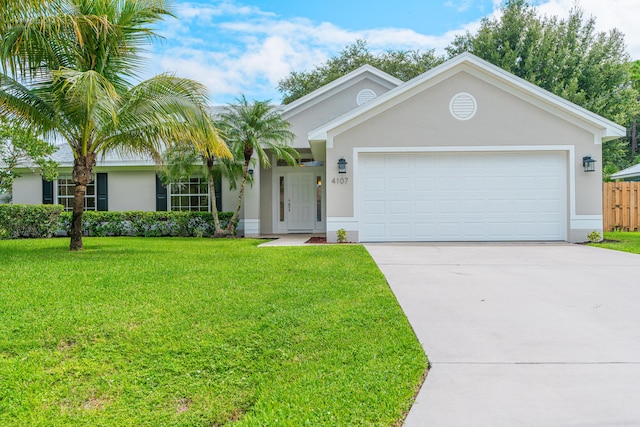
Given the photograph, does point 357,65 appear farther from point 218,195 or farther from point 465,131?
point 465,131

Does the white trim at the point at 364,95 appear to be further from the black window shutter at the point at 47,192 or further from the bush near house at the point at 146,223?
the black window shutter at the point at 47,192

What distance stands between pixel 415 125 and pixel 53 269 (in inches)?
331

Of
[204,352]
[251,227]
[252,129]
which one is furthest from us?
[251,227]

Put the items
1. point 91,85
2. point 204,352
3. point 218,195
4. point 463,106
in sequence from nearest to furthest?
point 204,352 → point 91,85 → point 463,106 → point 218,195

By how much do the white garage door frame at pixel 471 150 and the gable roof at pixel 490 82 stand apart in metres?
0.78

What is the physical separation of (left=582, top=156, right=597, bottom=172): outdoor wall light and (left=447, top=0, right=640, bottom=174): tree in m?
13.0

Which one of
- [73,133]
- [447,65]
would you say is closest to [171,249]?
[73,133]

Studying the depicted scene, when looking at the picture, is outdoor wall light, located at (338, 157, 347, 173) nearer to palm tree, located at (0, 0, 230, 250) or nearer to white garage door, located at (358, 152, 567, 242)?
white garage door, located at (358, 152, 567, 242)

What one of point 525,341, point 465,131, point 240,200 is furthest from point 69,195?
point 525,341

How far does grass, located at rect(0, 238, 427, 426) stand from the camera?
2.49m

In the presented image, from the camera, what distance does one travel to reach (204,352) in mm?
3211

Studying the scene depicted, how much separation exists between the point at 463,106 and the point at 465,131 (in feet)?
2.10

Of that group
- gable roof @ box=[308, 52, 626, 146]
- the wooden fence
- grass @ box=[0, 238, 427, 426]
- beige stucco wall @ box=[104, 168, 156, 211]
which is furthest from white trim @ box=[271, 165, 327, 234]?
the wooden fence

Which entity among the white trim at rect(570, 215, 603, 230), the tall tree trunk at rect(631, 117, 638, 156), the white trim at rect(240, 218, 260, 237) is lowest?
the white trim at rect(240, 218, 260, 237)
